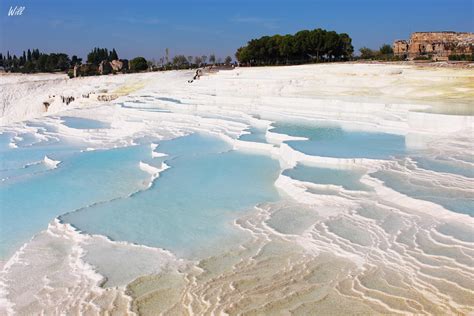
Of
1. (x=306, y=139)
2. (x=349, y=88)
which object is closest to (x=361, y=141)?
(x=306, y=139)

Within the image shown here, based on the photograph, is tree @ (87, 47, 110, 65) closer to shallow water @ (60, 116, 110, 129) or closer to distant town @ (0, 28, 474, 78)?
distant town @ (0, 28, 474, 78)

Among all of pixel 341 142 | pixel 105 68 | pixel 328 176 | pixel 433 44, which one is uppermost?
pixel 433 44

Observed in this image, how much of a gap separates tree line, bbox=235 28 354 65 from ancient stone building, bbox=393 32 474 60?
3.53 metres

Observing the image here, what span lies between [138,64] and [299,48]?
629 inches

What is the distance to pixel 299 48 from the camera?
3234 cm

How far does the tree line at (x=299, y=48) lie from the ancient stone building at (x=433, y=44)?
3.53 meters

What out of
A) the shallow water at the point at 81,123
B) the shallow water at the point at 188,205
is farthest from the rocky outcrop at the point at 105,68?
the shallow water at the point at 188,205

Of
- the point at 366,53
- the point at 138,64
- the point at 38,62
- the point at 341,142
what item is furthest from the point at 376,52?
the point at 38,62

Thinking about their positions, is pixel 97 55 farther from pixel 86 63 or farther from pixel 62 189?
pixel 62 189

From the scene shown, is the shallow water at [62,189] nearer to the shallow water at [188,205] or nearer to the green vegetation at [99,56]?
the shallow water at [188,205]

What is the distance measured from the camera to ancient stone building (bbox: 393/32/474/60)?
26656 millimetres

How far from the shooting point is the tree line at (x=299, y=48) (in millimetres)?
31859

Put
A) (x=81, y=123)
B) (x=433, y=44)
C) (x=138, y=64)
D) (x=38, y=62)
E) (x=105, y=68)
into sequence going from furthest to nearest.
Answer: (x=38, y=62) → (x=105, y=68) → (x=138, y=64) → (x=433, y=44) → (x=81, y=123)

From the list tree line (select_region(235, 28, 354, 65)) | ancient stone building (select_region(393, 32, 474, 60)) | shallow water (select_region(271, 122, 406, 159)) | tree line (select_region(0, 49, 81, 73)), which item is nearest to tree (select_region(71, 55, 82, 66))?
tree line (select_region(0, 49, 81, 73))
